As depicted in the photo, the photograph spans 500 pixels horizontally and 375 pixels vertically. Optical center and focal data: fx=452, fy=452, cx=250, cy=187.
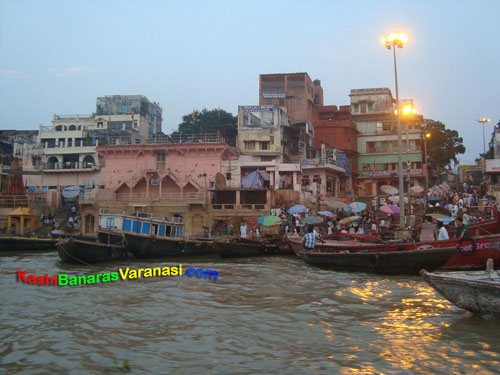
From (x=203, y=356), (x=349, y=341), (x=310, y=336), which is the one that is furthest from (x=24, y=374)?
(x=349, y=341)

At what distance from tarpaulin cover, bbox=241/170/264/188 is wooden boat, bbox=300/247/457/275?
784 inches

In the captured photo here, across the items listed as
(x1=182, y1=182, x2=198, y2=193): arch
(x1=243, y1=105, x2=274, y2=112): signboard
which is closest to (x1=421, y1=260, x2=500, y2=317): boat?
(x1=182, y1=182, x2=198, y2=193): arch

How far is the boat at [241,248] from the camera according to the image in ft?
73.5

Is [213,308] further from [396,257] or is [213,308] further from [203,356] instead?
[396,257]

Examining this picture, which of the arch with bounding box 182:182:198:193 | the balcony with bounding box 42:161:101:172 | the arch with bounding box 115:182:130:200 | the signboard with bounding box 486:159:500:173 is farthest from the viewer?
the balcony with bounding box 42:161:101:172

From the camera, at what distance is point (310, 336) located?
25.1 ft

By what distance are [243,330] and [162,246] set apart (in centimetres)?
1561

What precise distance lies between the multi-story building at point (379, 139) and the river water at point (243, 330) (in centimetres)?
3571

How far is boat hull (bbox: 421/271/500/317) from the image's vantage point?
26.1 ft

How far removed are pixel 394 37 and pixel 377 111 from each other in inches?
1246

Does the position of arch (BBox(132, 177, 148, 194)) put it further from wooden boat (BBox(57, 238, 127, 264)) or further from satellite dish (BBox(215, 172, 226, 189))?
wooden boat (BBox(57, 238, 127, 264))

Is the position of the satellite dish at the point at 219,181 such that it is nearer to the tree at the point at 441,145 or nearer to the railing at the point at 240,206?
the railing at the point at 240,206

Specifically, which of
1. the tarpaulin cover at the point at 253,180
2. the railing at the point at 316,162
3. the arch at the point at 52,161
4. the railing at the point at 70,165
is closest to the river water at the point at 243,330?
the tarpaulin cover at the point at 253,180

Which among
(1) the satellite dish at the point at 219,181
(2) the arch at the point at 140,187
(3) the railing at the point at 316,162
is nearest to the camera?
(1) the satellite dish at the point at 219,181
